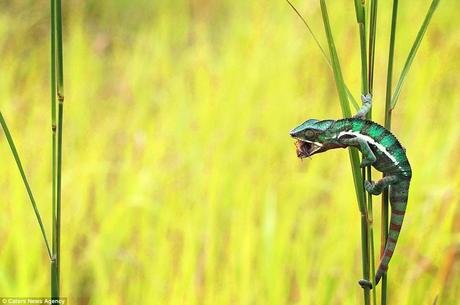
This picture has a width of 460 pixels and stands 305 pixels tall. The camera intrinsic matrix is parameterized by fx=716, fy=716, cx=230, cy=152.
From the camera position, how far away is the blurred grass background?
2297 mm

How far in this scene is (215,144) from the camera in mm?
2988

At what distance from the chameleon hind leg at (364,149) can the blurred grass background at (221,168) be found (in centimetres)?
58

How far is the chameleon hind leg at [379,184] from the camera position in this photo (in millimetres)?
923

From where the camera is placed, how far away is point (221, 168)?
2.84 metres

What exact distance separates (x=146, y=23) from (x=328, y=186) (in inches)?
111

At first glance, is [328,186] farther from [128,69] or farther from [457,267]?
[128,69]

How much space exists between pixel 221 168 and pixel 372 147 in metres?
1.93

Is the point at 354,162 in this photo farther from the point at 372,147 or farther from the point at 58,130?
the point at 58,130

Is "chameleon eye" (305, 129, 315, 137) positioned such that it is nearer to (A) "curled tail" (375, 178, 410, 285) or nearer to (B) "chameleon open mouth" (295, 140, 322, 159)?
(B) "chameleon open mouth" (295, 140, 322, 159)

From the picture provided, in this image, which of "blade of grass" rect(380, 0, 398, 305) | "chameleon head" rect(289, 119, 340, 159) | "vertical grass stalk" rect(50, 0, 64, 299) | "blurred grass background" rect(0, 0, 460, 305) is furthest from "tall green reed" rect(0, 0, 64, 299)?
"blurred grass background" rect(0, 0, 460, 305)

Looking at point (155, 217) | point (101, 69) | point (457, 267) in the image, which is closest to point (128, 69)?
point (101, 69)

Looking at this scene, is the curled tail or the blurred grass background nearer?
the curled tail

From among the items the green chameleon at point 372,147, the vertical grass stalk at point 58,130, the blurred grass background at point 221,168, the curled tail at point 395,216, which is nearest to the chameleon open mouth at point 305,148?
the green chameleon at point 372,147

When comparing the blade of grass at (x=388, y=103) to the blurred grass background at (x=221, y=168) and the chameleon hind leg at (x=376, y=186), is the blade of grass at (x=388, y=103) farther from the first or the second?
the blurred grass background at (x=221, y=168)
